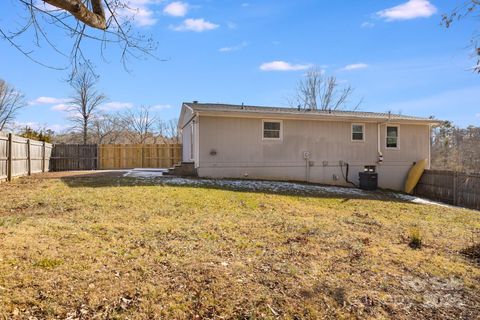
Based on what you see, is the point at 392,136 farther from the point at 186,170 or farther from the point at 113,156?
the point at 113,156

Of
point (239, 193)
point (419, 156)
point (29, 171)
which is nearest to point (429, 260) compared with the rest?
point (239, 193)

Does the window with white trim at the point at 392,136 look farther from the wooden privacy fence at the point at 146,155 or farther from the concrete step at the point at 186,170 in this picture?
the wooden privacy fence at the point at 146,155

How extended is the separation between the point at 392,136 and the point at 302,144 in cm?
472

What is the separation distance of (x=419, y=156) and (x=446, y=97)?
10.1 feet

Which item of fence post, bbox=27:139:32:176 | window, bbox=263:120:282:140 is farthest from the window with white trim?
fence post, bbox=27:139:32:176

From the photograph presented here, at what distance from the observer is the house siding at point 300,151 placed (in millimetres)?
14328

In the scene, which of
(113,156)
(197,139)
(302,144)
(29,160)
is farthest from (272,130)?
(113,156)

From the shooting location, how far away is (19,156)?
12.8 m

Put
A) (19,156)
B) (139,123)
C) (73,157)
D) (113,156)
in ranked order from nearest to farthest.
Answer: (19,156), (73,157), (113,156), (139,123)

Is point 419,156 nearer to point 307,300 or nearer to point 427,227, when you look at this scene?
point 427,227

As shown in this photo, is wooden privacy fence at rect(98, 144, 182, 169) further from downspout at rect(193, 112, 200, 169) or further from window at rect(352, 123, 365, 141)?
window at rect(352, 123, 365, 141)

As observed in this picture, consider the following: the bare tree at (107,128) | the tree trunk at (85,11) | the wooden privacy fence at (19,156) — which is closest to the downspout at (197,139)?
the wooden privacy fence at (19,156)

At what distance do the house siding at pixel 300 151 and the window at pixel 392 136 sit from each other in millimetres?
260

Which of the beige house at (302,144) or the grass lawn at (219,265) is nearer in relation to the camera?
the grass lawn at (219,265)
